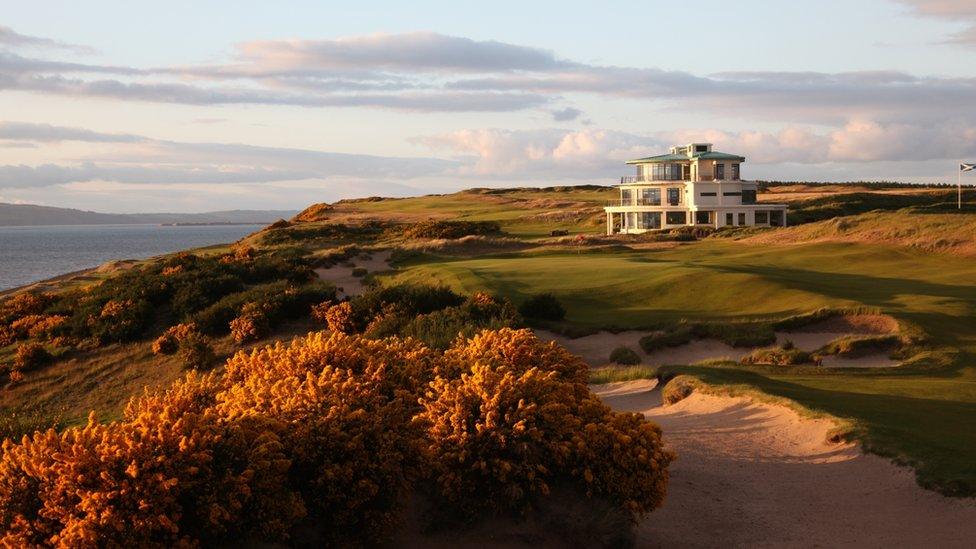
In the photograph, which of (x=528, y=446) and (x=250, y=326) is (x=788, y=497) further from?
(x=250, y=326)

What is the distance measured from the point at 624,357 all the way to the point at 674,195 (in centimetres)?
5054

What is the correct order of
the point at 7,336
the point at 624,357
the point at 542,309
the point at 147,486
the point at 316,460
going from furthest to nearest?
the point at 7,336 < the point at 542,309 < the point at 624,357 < the point at 316,460 < the point at 147,486

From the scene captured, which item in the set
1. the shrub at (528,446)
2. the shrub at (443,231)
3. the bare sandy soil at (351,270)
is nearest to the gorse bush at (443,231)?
the shrub at (443,231)

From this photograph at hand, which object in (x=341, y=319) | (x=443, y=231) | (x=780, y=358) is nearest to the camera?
(x=780, y=358)

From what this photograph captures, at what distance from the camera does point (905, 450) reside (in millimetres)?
11578

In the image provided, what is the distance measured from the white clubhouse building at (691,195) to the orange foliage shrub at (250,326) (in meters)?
46.3

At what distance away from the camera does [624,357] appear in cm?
2227

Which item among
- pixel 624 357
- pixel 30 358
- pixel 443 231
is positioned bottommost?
pixel 30 358

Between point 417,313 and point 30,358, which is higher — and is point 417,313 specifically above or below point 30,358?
above

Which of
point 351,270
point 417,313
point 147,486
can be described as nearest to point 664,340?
point 417,313

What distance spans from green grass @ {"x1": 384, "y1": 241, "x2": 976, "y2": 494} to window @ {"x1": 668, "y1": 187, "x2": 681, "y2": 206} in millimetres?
22634

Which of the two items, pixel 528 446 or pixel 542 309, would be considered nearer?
pixel 528 446

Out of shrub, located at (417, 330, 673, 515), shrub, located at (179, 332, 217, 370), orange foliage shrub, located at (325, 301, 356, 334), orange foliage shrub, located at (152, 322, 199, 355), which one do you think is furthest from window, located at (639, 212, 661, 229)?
shrub, located at (417, 330, 673, 515)

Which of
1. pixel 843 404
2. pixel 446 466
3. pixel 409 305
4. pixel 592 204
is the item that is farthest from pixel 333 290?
pixel 592 204
